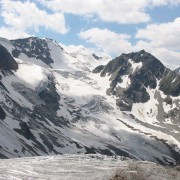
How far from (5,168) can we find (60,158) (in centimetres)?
912

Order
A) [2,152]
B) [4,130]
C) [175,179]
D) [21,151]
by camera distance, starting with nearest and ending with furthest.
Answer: [175,179]
[2,152]
[21,151]
[4,130]

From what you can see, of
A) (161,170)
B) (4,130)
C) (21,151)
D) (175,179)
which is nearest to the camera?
(175,179)

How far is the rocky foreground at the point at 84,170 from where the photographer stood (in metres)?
39.5

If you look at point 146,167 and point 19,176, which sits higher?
point 146,167

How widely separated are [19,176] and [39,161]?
888 cm

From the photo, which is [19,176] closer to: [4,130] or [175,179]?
[175,179]

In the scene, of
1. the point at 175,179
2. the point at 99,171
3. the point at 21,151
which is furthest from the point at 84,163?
the point at 21,151

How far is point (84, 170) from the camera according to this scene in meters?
43.3

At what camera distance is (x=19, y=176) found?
3984cm

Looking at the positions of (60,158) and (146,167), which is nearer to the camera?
(146,167)

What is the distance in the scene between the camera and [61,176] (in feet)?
134

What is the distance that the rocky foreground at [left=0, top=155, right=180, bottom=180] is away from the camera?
1554 inches

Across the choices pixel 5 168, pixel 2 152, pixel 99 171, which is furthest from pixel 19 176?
pixel 2 152

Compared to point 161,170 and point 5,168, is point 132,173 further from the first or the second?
point 5,168
